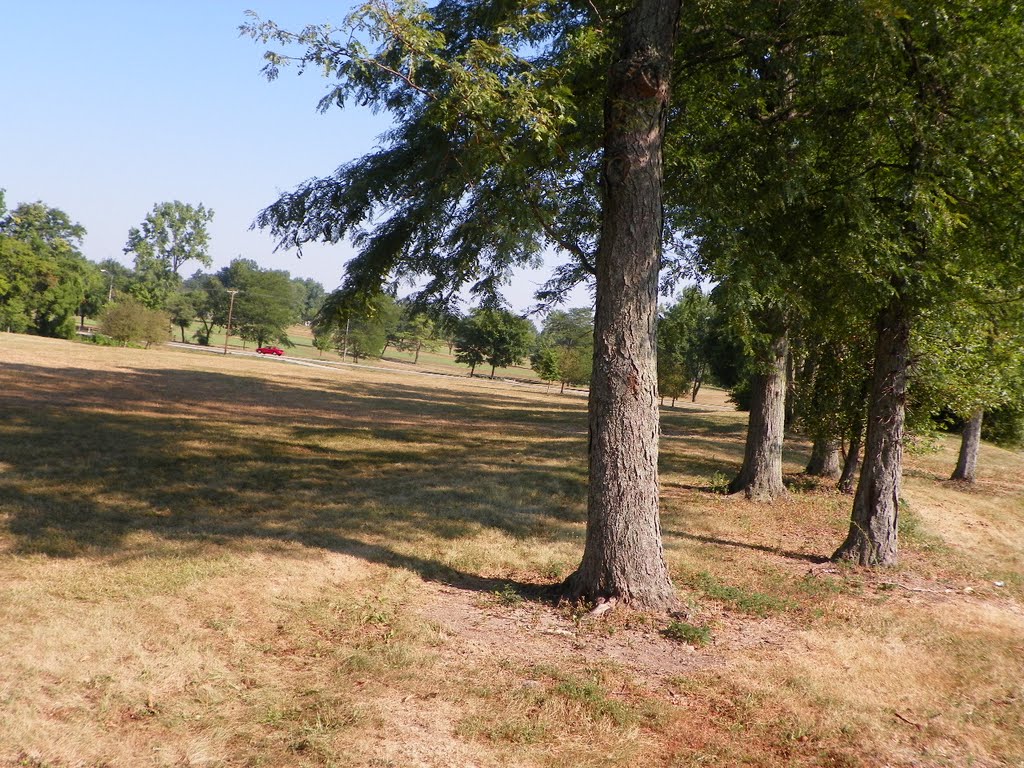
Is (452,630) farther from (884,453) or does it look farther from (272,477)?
(272,477)

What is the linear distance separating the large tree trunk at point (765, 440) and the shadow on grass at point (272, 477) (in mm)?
2869

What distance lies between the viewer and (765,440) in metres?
12.6

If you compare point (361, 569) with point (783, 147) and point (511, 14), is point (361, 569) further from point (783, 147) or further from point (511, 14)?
point (783, 147)

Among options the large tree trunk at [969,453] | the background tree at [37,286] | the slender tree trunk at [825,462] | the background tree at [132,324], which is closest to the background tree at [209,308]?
the background tree at [37,286]

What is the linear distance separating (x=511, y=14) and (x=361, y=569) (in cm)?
600

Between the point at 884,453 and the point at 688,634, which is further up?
the point at 884,453

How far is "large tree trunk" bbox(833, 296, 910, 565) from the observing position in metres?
8.69

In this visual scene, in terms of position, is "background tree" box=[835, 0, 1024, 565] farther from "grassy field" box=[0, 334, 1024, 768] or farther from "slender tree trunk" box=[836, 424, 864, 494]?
"slender tree trunk" box=[836, 424, 864, 494]

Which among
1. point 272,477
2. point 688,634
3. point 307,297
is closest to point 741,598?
point 688,634

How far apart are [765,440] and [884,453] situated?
390 centimetres

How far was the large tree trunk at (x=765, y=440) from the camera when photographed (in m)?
12.4

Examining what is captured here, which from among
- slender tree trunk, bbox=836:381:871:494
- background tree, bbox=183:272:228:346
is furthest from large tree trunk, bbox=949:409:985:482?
background tree, bbox=183:272:228:346

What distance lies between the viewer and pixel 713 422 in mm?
29906

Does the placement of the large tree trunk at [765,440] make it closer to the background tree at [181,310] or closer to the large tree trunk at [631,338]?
the large tree trunk at [631,338]
